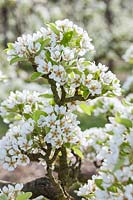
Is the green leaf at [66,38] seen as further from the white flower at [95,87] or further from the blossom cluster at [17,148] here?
the blossom cluster at [17,148]

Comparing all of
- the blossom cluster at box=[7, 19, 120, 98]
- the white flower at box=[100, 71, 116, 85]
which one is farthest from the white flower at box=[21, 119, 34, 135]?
the white flower at box=[100, 71, 116, 85]

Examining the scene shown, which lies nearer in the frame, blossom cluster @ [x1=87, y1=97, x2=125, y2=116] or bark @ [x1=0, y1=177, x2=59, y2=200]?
bark @ [x1=0, y1=177, x2=59, y2=200]

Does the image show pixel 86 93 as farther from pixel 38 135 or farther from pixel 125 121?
pixel 125 121

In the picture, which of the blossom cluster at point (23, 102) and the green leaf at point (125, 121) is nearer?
the green leaf at point (125, 121)

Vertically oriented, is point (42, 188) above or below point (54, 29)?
below

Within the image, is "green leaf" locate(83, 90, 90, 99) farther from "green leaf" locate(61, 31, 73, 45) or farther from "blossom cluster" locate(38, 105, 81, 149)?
"green leaf" locate(61, 31, 73, 45)

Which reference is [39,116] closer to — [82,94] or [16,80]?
[82,94]

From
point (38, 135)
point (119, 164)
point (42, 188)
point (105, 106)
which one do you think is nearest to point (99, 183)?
point (119, 164)

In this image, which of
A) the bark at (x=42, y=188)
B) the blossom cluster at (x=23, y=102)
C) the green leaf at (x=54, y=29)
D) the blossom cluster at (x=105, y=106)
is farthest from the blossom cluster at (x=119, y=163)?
the blossom cluster at (x=105, y=106)

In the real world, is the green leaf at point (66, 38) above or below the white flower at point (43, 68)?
above
